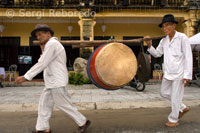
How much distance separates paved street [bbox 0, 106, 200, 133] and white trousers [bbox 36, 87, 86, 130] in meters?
0.40

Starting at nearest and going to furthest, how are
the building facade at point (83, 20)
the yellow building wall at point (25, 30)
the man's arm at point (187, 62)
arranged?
1. the man's arm at point (187, 62)
2. the building facade at point (83, 20)
3. the yellow building wall at point (25, 30)

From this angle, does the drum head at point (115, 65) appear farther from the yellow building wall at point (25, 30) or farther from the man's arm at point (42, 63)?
the yellow building wall at point (25, 30)

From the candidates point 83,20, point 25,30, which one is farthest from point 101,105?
point 25,30

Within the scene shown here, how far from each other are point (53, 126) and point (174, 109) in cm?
217

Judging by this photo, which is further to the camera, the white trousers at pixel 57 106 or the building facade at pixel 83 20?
the building facade at pixel 83 20

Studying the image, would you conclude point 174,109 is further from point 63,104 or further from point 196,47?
point 196,47

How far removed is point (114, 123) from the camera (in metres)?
3.57

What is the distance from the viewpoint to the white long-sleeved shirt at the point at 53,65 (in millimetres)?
2742

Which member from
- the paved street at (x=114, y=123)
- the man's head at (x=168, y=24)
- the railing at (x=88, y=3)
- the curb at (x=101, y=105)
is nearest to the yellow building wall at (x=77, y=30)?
the railing at (x=88, y=3)

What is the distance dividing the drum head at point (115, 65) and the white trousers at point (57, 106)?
635mm

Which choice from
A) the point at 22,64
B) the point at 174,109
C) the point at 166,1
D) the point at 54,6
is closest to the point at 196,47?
the point at 166,1

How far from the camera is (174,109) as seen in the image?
3.25m

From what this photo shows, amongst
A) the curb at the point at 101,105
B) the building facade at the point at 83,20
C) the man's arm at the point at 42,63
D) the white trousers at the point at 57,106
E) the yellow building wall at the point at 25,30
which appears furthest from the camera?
the yellow building wall at the point at 25,30

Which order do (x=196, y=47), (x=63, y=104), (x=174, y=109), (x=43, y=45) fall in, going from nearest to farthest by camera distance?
(x=63, y=104) → (x=43, y=45) → (x=174, y=109) → (x=196, y=47)
